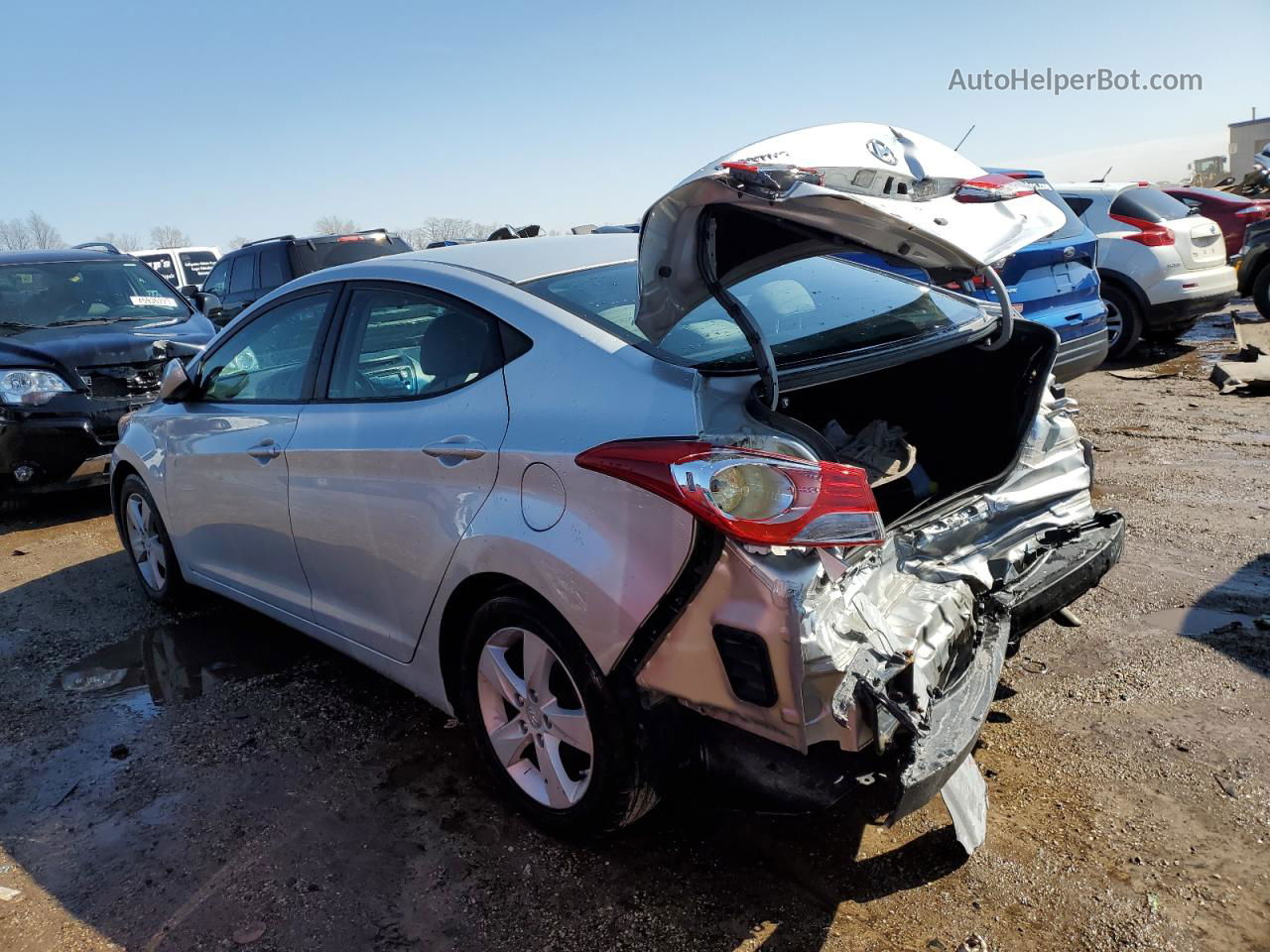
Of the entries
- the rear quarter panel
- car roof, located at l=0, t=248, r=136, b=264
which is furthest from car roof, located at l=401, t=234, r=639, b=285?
car roof, located at l=0, t=248, r=136, b=264

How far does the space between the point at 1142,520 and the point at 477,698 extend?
3844 millimetres

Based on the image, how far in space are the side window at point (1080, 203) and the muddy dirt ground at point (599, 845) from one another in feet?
21.3

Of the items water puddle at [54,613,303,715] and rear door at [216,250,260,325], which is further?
rear door at [216,250,260,325]

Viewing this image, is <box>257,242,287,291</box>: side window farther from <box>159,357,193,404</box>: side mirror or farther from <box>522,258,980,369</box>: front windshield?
<box>522,258,980,369</box>: front windshield

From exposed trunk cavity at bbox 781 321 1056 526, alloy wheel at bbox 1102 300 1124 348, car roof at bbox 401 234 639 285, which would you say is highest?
car roof at bbox 401 234 639 285

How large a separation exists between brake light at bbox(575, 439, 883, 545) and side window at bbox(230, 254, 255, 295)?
37.5 feet

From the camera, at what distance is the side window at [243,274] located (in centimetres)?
1223

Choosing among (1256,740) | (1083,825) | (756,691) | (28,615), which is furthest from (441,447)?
(28,615)

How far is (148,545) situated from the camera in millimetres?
4871

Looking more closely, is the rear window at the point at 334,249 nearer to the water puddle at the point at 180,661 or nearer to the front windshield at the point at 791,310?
the water puddle at the point at 180,661

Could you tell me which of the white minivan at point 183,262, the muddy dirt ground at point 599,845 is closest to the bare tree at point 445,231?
the white minivan at point 183,262

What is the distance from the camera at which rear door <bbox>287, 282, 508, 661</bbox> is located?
9.07 ft

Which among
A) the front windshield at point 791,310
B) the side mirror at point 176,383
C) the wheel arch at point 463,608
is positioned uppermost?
the front windshield at point 791,310

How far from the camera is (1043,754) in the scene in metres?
3.02
